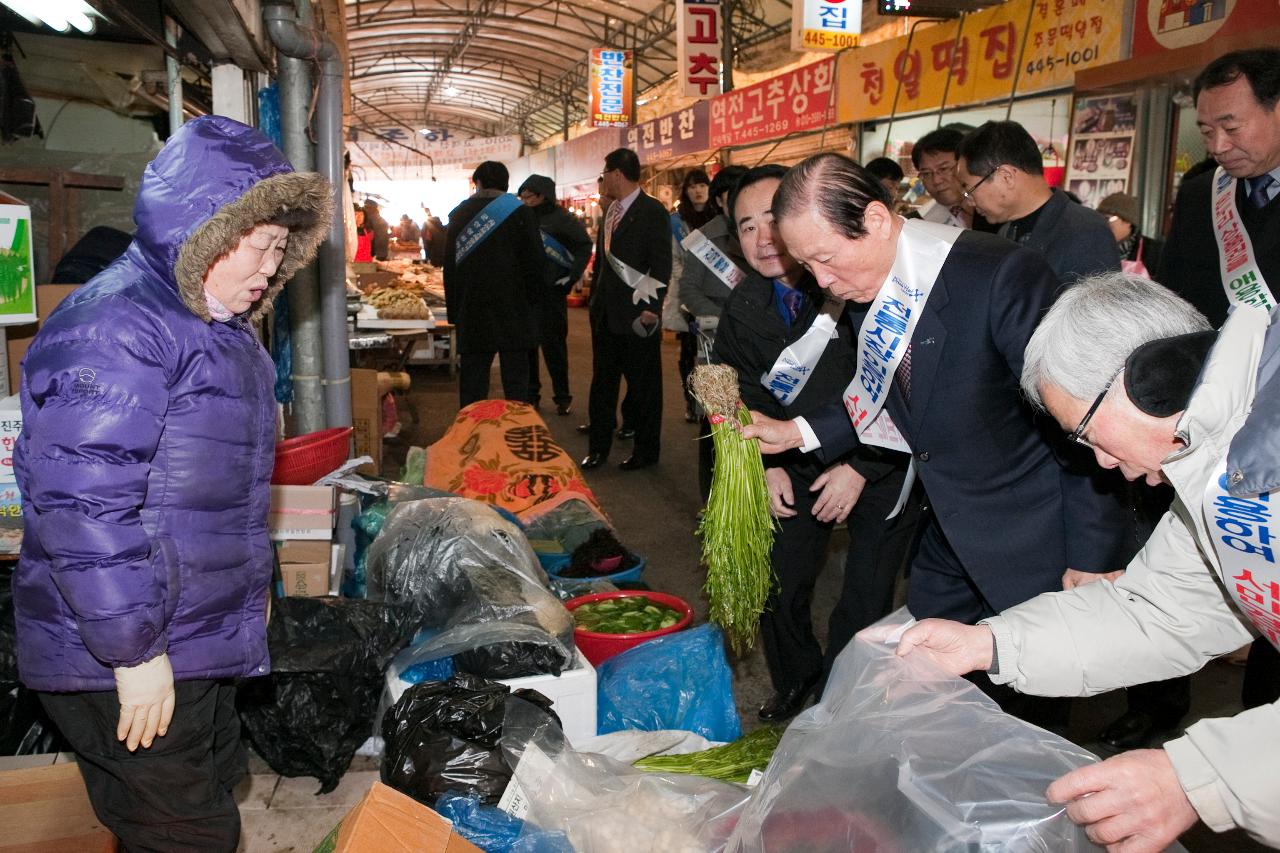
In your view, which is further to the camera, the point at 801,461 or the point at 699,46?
the point at 699,46

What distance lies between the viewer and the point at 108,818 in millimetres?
2078

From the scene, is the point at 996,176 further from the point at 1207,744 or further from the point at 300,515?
the point at 300,515

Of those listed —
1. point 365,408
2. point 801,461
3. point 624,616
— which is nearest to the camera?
point 801,461

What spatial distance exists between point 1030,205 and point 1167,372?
2287 millimetres

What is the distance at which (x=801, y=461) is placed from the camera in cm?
328

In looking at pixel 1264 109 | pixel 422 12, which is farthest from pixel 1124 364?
pixel 422 12

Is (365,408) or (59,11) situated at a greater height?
(59,11)

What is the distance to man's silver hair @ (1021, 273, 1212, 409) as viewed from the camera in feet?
5.14

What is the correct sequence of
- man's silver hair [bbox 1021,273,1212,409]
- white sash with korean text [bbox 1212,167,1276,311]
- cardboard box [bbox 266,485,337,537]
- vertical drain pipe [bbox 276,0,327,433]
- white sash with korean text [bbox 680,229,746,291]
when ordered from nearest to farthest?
man's silver hair [bbox 1021,273,1212,409]
white sash with korean text [bbox 1212,167,1276,311]
cardboard box [bbox 266,485,337,537]
vertical drain pipe [bbox 276,0,327,433]
white sash with korean text [bbox 680,229,746,291]

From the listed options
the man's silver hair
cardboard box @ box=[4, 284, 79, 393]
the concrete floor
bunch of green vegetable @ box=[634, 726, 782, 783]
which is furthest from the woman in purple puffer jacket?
cardboard box @ box=[4, 284, 79, 393]

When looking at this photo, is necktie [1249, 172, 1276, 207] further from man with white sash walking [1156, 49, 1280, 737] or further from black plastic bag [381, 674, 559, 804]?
black plastic bag [381, 674, 559, 804]

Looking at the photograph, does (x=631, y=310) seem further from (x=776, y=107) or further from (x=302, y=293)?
(x=776, y=107)

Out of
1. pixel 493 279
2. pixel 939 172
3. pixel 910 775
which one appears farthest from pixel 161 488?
pixel 493 279

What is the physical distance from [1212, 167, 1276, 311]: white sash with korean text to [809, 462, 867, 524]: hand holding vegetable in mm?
1368
